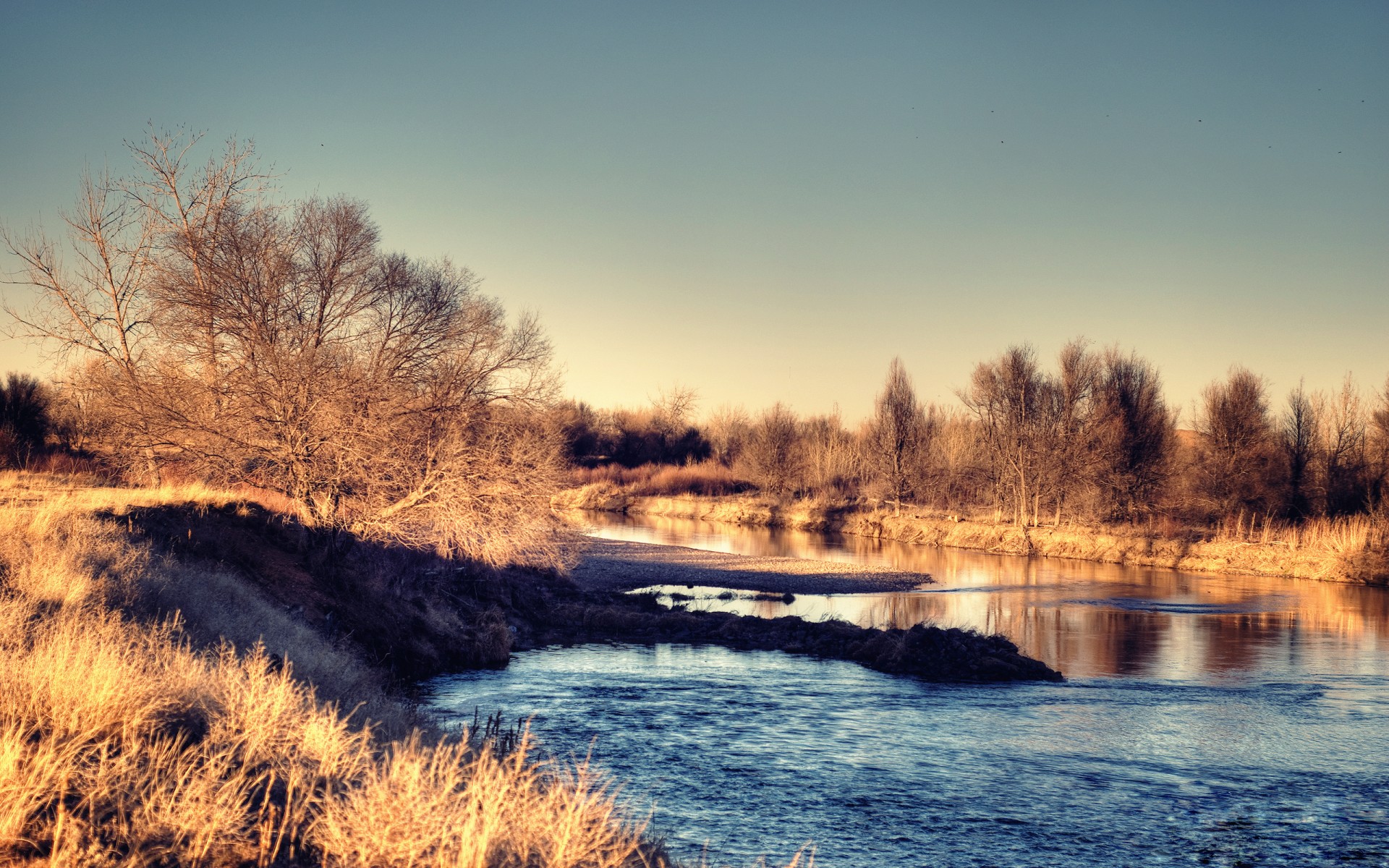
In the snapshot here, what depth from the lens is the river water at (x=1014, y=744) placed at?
9414mm

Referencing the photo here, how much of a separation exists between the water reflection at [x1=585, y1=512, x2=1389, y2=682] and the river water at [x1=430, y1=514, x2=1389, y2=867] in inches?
5.6

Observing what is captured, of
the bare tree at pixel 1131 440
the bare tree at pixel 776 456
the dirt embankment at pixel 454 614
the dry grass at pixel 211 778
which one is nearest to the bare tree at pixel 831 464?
the bare tree at pixel 776 456

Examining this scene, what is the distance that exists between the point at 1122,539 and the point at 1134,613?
14075mm

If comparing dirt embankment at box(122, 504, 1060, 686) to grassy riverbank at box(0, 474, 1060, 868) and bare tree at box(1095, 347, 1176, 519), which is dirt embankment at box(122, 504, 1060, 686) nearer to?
grassy riverbank at box(0, 474, 1060, 868)

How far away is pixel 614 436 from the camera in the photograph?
261ft

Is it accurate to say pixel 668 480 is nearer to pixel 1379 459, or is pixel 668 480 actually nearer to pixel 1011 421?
pixel 1011 421

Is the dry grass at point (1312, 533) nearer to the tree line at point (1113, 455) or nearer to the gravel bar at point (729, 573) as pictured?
the tree line at point (1113, 455)

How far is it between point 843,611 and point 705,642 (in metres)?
5.86

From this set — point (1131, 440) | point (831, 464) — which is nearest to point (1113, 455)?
point (1131, 440)

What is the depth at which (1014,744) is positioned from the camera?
41.8 ft

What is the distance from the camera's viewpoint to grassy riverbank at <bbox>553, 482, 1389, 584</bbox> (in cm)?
3144

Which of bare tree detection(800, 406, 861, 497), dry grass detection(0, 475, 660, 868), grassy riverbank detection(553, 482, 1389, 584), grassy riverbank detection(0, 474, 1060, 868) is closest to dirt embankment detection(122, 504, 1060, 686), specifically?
grassy riverbank detection(0, 474, 1060, 868)

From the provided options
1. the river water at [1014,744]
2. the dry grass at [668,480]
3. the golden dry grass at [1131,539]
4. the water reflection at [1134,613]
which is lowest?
the river water at [1014,744]

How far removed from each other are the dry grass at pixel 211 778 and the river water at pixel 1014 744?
2.89m
